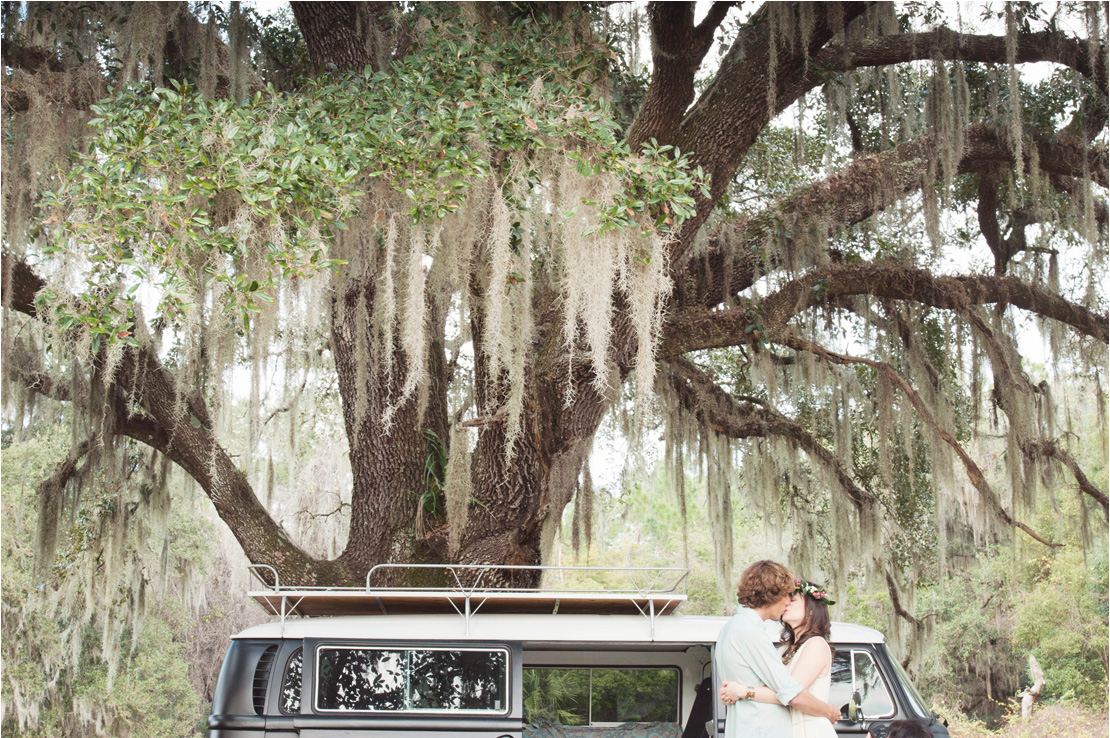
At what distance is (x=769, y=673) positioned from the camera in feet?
10.6

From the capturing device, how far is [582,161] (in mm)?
4852

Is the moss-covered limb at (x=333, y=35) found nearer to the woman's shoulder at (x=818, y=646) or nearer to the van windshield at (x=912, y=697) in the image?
the woman's shoulder at (x=818, y=646)

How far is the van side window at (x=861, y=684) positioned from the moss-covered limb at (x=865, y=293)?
7.89ft

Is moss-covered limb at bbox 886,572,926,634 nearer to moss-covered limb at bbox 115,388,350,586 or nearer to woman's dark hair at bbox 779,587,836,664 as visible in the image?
moss-covered limb at bbox 115,388,350,586

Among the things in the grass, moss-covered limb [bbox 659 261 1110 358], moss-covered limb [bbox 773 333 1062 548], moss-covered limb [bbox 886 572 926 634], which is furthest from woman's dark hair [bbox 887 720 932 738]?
the grass

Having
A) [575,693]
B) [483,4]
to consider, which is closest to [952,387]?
[575,693]

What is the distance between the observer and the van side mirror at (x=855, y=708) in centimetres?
470

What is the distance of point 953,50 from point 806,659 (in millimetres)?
4949

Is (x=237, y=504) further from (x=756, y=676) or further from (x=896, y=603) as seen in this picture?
(x=896, y=603)

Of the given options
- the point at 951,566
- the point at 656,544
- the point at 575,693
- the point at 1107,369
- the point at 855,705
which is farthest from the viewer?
the point at 656,544

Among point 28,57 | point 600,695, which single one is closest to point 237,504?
point 600,695

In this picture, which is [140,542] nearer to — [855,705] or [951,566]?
[855,705]

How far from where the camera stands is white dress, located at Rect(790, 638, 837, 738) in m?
3.31

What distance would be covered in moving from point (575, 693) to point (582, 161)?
3107 mm
